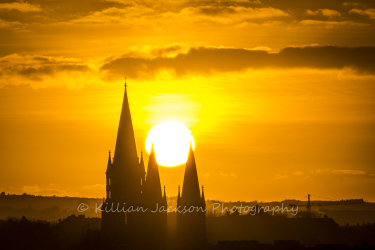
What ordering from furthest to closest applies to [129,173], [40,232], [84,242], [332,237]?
[332,237], [40,232], [84,242], [129,173]

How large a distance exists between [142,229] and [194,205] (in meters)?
6.87

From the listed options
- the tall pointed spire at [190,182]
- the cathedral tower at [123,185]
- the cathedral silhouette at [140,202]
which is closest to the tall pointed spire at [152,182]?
the cathedral silhouette at [140,202]

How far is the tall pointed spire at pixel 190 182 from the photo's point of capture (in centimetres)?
13150

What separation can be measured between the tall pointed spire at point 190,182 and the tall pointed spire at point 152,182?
3.19m

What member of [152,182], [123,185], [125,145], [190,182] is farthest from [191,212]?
[125,145]

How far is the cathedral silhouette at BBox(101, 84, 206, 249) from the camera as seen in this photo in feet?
432

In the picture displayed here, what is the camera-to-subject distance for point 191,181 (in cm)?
13200

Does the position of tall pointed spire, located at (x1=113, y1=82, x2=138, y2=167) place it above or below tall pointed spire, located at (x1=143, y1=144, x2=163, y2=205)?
above

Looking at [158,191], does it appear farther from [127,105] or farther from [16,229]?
[16,229]

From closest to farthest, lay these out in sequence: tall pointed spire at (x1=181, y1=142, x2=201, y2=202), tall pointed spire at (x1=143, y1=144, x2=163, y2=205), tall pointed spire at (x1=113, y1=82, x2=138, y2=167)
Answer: tall pointed spire at (x1=143, y1=144, x2=163, y2=205) → tall pointed spire at (x1=181, y1=142, x2=201, y2=202) → tall pointed spire at (x1=113, y1=82, x2=138, y2=167)

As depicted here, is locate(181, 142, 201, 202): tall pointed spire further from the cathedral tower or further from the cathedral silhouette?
the cathedral tower

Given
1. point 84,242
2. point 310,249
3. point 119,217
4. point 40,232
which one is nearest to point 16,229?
point 40,232

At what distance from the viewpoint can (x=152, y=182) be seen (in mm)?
130875

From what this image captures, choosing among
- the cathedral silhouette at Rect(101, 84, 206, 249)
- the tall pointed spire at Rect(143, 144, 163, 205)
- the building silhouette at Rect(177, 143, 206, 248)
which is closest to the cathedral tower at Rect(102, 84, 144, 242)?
the cathedral silhouette at Rect(101, 84, 206, 249)
